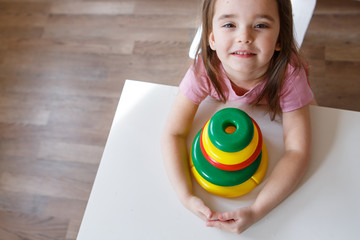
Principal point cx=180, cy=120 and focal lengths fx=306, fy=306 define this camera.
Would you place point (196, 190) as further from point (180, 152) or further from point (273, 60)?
point (273, 60)

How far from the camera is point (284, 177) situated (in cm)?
59

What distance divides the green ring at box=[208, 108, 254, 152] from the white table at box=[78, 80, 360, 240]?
14cm

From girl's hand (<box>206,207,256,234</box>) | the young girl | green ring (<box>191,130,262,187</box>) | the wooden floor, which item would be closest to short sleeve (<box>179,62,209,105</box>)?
the young girl

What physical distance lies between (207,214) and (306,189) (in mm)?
203

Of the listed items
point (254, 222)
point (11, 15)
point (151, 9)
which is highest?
point (254, 222)

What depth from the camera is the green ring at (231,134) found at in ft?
1.70

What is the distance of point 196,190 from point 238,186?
9cm

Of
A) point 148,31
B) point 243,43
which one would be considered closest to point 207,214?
point 243,43

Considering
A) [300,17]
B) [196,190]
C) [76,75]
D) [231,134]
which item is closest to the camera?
[231,134]

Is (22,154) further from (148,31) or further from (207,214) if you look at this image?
(207,214)

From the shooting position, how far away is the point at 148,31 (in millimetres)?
1562

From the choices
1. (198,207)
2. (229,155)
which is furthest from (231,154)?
(198,207)

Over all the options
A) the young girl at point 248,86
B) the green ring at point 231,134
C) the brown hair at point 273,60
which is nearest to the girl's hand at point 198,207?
the young girl at point 248,86

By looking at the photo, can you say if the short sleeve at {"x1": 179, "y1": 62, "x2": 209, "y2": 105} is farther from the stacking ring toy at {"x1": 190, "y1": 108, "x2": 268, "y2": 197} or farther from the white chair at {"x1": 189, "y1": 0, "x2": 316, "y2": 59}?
the white chair at {"x1": 189, "y1": 0, "x2": 316, "y2": 59}
